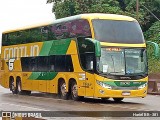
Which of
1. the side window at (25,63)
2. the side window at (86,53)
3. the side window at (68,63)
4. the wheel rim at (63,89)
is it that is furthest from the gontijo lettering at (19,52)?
the side window at (86,53)

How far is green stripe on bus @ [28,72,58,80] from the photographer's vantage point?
23.3 m

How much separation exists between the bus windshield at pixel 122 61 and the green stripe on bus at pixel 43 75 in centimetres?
426

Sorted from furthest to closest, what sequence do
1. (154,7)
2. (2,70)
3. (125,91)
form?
(154,7) < (2,70) < (125,91)

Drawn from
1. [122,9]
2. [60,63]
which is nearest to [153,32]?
[122,9]

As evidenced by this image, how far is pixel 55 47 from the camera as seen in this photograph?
22.8 meters

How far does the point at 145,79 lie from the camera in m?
19.9

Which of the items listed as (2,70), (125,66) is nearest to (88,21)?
(125,66)

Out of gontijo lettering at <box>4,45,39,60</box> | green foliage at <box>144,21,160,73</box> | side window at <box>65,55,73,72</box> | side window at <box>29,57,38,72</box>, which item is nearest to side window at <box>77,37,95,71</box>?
side window at <box>65,55,73,72</box>

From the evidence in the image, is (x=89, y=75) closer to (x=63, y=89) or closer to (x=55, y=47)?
(x=63, y=89)

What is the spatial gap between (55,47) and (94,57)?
153 inches

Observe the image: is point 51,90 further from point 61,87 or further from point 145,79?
point 145,79

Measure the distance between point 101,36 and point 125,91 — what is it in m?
2.41

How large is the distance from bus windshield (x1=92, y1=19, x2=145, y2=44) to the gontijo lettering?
20.0 ft

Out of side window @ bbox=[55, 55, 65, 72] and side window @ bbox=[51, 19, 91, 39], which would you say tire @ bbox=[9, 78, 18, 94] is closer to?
side window @ bbox=[55, 55, 65, 72]
